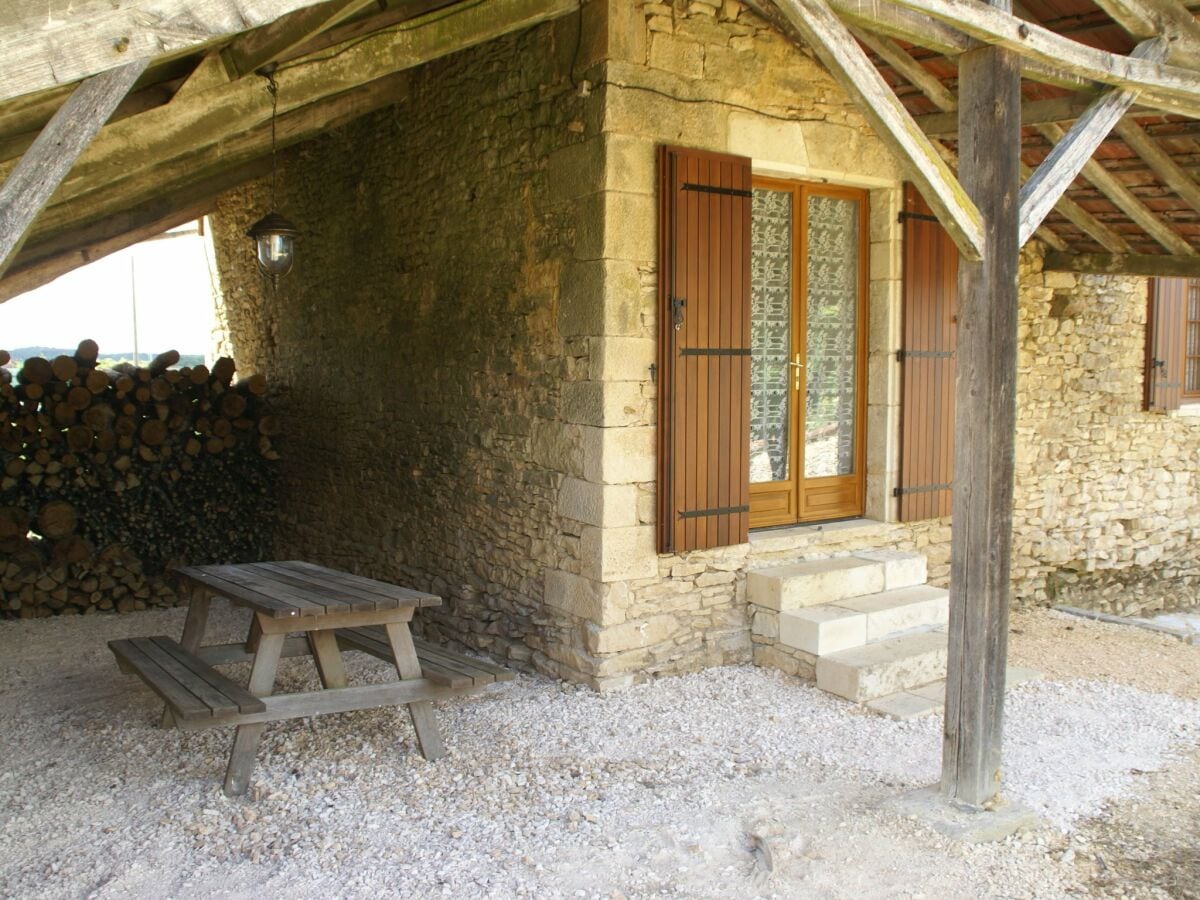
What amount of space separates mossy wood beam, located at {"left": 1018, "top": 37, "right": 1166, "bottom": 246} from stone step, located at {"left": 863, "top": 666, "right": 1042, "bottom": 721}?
6.50ft

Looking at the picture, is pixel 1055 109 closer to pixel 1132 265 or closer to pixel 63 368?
pixel 1132 265

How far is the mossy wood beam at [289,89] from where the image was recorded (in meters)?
4.27

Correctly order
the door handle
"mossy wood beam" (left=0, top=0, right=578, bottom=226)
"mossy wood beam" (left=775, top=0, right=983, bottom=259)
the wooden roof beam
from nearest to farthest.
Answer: "mossy wood beam" (left=775, top=0, right=983, bottom=259) < "mossy wood beam" (left=0, top=0, right=578, bottom=226) < the wooden roof beam < the door handle

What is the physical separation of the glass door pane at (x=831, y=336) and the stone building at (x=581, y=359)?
85 mm

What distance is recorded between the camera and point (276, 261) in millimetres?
5547

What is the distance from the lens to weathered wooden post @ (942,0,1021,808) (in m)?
3.35

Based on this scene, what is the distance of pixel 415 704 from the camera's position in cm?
389

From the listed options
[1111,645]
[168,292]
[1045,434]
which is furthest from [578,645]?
[168,292]

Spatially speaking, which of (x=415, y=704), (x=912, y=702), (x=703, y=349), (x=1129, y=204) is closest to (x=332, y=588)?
(x=415, y=704)

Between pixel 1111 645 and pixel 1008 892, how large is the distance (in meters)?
3.40

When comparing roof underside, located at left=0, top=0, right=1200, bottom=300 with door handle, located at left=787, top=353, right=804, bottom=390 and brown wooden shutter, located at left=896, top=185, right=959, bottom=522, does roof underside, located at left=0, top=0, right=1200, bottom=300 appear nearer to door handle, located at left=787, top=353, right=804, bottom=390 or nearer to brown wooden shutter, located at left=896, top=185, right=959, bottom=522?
brown wooden shutter, located at left=896, top=185, right=959, bottom=522

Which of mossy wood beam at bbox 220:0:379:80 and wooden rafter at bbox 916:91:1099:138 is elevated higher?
mossy wood beam at bbox 220:0:379:80

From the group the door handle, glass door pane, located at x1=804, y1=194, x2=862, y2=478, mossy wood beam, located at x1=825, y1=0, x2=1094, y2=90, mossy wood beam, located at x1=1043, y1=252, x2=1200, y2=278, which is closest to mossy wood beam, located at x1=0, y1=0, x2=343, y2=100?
mossy wood beam, located at x1=825, y1=0, x2=1094, y2=90

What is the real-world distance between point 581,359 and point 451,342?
1195 millimetres
